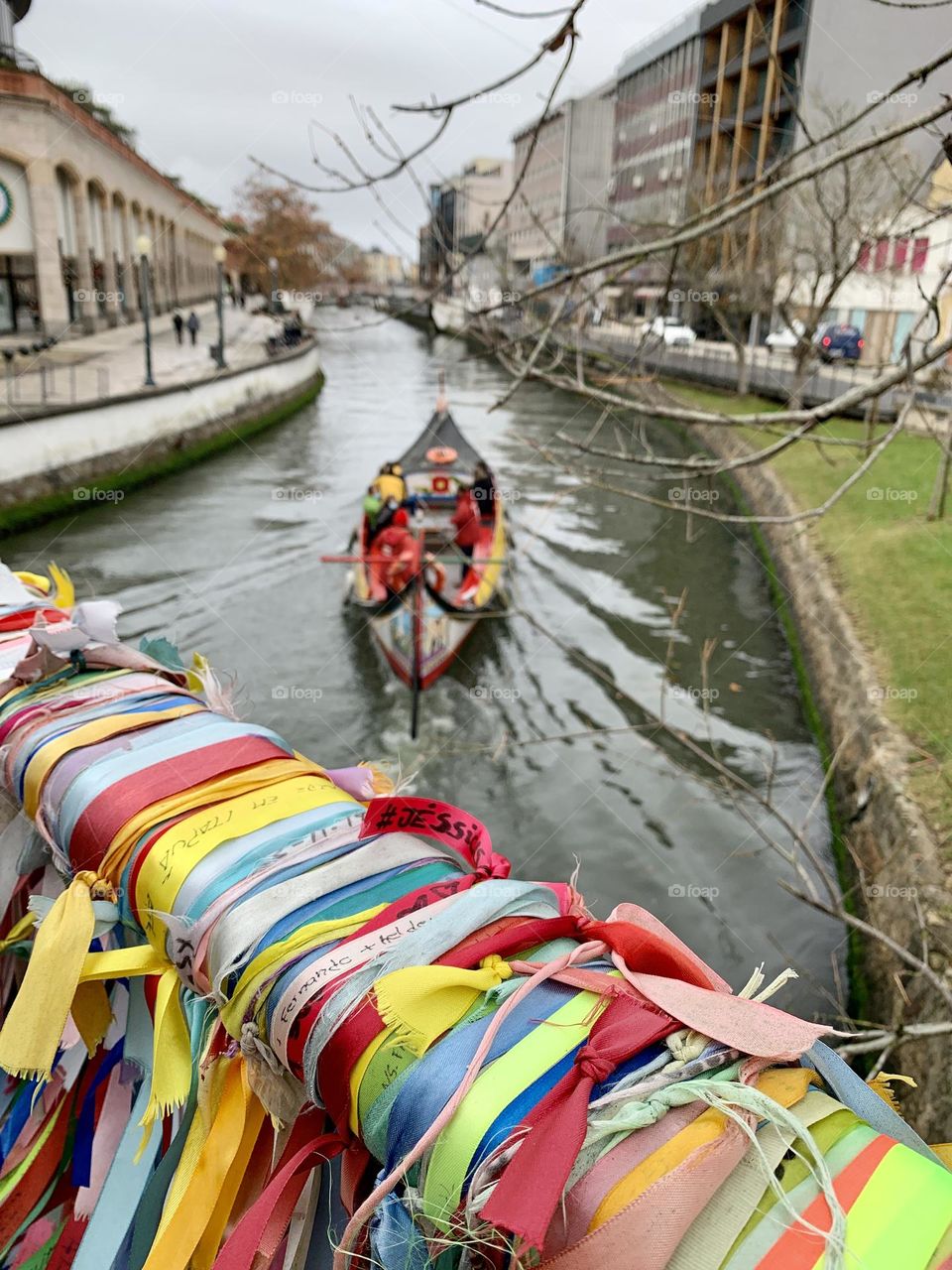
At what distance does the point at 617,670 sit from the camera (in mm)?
10273

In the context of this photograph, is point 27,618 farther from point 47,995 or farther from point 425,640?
point 425,640

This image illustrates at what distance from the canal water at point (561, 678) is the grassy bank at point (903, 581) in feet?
3.61

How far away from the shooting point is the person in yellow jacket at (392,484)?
41.1ft

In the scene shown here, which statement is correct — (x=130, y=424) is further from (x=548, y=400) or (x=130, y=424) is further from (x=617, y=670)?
(x=548, y=400)

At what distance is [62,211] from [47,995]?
2705cm

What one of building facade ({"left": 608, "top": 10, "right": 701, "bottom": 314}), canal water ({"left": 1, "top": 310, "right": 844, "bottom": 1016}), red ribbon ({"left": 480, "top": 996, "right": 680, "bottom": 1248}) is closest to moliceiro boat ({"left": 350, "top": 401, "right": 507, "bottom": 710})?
canal water ({"left": 1, "top": 310, "right": 844, "bottom": 1016})

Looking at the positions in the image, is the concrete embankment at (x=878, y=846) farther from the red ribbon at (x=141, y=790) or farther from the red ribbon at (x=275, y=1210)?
the red ribbon at (x=275, y=1210)

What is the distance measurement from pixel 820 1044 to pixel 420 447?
50.1ft

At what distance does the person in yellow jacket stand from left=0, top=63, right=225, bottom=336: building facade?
11.1 m

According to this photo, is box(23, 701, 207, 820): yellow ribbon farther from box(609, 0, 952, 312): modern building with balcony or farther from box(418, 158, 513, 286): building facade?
box(609, 0, 952, 312): modern building with balcony

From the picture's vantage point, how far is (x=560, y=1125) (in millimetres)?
929

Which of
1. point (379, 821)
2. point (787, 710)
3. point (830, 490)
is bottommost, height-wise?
point (787, 710)

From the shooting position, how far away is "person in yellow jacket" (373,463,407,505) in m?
12.5

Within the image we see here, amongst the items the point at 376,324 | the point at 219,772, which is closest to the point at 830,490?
the point at 376,324
